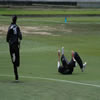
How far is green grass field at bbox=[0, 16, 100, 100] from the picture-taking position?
42.1ft

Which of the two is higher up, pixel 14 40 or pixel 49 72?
pixel 14 40

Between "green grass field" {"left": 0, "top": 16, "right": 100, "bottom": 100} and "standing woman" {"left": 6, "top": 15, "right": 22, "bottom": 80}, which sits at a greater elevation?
"standing woman" {"left": 6, "top": 15, "right": 22, "bottom": 80}

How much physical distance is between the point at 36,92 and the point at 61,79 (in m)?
2.99

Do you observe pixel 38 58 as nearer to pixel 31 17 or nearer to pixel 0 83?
pixel 0 83

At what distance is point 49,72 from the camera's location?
58.8ft

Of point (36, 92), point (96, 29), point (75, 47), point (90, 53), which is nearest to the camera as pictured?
point (36, 92)

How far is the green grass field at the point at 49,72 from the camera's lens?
1283 centimetres

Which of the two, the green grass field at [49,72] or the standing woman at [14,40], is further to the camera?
the standing woman at [14,40]

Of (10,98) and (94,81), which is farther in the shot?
(94,81)

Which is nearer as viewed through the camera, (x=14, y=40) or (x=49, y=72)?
(x=14, y=40)

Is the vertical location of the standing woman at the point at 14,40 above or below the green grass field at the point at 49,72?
above

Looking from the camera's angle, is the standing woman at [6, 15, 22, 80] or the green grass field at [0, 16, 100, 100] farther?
the standing woman at [6, 15, 22, 80]

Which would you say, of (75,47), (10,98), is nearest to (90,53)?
(75,47)

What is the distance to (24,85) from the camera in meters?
14.3
